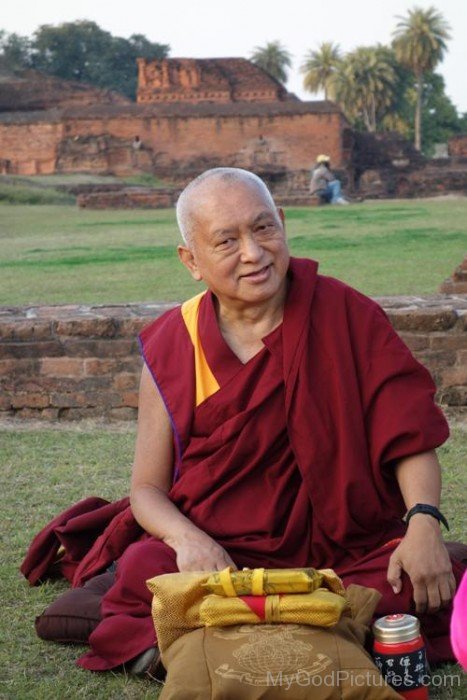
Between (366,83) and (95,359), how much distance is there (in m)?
62.9

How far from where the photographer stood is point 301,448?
9.72 ft

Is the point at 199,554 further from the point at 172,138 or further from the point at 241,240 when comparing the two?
the point at 172,138

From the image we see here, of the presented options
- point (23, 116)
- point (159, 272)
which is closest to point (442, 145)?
point (23, 116)

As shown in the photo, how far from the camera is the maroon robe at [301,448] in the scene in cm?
293

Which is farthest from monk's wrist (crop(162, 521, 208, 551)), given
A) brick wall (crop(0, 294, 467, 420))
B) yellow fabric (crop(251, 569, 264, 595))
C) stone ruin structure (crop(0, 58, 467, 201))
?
stone ruin structure (crop(0, 58, 467, 201))

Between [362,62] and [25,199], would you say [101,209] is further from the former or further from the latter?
[362,62]

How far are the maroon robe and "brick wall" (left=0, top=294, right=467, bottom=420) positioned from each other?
2.60 meters

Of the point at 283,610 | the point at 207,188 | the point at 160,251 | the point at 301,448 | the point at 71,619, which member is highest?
the point at 207,188

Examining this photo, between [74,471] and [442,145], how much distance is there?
6955 centimetres

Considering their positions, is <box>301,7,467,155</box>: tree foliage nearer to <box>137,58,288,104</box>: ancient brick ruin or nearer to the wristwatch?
<box>137,58,288,104</box>: ancient brick ruin

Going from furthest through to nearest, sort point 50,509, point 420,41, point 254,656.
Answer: point 420,41 → point 50,509 → point 254,656

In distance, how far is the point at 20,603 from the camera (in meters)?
3.46

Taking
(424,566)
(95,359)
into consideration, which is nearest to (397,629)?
(424,566)

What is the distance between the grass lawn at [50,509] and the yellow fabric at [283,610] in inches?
12.2
